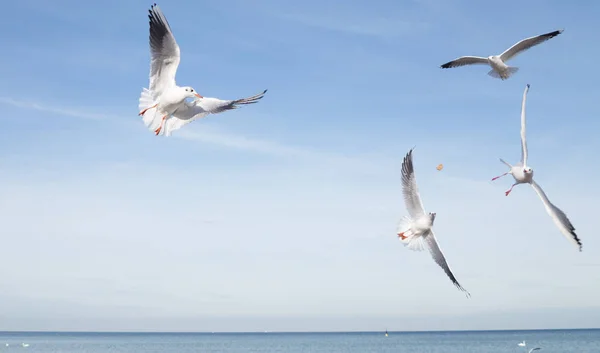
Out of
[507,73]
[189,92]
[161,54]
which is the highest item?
[507,73]

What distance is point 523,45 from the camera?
18109mm

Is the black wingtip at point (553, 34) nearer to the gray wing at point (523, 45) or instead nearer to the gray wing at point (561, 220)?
the gray wing at point (523, 45)

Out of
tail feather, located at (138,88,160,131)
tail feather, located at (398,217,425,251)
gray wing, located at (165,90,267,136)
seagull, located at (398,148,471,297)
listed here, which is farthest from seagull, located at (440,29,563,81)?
tail feather, located at (138,88,160,131)

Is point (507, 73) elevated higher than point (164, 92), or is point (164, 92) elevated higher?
point (507, 73)

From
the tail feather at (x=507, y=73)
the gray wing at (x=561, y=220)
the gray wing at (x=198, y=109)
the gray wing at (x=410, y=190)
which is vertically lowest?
the gray wing at (x=561, y=220)

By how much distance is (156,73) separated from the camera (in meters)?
14.6

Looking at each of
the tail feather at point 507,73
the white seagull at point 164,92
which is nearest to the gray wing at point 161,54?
the white seagull at point 164,92

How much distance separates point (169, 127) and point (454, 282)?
255 inches

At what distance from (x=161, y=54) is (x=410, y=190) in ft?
19.3

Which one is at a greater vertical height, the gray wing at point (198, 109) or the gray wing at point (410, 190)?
the gray wing at point (198, 109)

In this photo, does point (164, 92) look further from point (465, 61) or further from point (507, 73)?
point (507, 73)

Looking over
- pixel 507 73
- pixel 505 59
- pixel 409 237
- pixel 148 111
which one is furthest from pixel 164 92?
pixel 505 59

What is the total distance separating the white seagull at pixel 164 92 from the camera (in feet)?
47.2

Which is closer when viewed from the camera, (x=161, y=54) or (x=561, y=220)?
(x=561, y=220)
